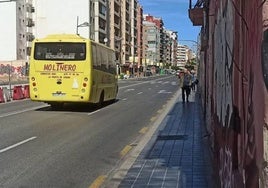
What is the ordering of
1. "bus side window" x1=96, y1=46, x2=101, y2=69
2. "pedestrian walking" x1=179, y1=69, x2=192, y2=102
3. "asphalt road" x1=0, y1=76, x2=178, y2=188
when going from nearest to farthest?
"asphalt road" x1=0, y1=76, x2=178, y2=188 → "bus side window" x1=96, y1=46, x2=101, y2=69 → "pedestrian walking" x1=179, y1=69, x2=192, y2=102

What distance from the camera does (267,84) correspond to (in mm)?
A: 2564

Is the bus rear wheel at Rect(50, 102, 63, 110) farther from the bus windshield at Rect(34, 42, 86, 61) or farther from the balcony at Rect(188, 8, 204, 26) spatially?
the balcony at Rect(188, 8, 204, 26)

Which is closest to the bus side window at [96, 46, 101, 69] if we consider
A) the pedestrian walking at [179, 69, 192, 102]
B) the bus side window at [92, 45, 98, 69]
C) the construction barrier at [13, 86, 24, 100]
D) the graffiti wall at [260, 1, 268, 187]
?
the bus side window at [92, 45, 98, 69]

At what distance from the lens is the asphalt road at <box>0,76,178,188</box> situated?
846 cm

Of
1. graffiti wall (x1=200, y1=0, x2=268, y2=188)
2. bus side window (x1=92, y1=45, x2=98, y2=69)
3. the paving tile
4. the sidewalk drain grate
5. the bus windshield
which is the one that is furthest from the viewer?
bus side window (x1=92, y1=45, x2=98, y2=69)

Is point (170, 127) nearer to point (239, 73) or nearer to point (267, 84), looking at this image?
point (239, 73)

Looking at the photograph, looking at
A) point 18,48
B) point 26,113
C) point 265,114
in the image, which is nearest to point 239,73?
point 265,114

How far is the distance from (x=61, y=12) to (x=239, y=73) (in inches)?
4069

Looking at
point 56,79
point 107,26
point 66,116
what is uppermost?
point 107,26

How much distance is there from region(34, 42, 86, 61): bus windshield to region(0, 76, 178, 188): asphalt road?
2264 mm

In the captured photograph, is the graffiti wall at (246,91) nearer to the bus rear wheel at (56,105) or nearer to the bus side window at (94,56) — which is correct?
the bus side window at (94,56)

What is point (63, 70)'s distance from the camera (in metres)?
21.2

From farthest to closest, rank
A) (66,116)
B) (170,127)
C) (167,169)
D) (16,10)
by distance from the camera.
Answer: (16,10)
(66,116)
(170,127)
(167,169)

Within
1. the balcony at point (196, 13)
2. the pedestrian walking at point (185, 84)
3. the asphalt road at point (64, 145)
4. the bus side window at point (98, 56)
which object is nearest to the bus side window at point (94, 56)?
the bus side window at point (98, 56)
